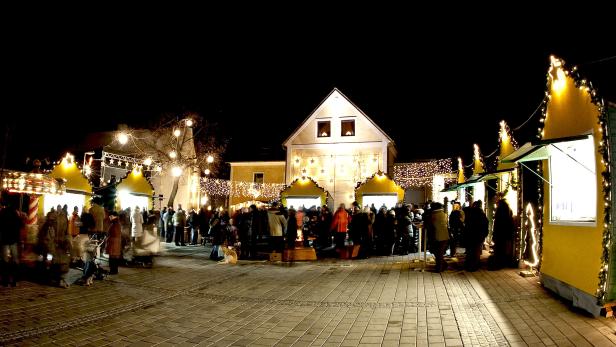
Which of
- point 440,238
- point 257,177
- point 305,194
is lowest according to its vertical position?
point 440,238

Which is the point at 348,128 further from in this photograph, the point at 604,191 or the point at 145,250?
the point at 604,191

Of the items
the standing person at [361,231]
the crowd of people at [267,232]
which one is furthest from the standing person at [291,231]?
the standing person at [361,231]

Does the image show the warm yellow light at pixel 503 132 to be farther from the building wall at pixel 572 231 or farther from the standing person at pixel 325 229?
the standing person at pixel 325 229

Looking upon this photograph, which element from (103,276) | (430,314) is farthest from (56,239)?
(430,314)

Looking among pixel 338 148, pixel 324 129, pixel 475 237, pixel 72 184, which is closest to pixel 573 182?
pixel 475 237

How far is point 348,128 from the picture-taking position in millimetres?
28719

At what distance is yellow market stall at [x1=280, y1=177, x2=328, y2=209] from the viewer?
23766 millimetres

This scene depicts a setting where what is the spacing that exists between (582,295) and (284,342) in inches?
179

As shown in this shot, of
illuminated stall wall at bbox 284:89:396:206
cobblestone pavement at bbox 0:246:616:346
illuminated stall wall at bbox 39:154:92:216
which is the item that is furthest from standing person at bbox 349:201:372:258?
illuminated stall wall at bbox 284:89:396:206

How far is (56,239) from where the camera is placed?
31.8 ft

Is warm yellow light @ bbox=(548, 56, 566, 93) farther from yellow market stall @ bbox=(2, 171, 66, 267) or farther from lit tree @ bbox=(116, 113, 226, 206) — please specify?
lit tree @ bbox=(116, 113, 226, 206)

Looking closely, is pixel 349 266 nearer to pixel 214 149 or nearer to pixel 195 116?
pixel 195 116

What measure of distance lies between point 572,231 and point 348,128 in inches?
869

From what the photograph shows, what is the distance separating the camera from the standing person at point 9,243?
890 centimetres
